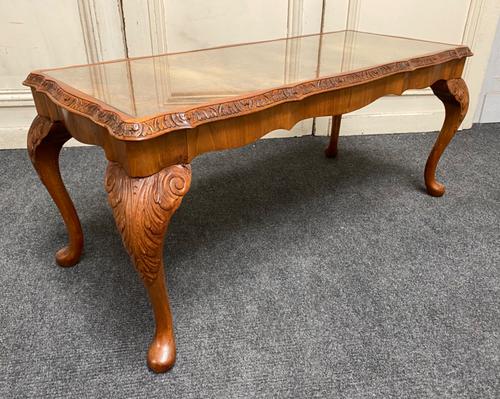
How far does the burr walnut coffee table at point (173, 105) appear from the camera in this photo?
2.43ft

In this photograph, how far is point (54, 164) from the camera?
1.08 m

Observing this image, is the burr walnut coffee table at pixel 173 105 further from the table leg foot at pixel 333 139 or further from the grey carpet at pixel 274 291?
the table leg foot at pixel 333 139

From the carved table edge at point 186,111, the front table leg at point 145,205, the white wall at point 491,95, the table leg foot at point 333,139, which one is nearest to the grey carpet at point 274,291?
the table leg foot at point 333,139

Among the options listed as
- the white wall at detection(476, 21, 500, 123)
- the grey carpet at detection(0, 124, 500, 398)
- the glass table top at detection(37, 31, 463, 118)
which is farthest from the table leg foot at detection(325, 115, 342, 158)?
the white wall at detection(476, 21, 500, 123)

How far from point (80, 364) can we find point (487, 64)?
2391 mm

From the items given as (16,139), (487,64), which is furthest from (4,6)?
(487,64)

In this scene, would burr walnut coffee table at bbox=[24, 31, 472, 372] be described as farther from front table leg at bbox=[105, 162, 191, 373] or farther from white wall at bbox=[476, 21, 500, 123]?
white wall at bbox=[476, 21, 500, 123]

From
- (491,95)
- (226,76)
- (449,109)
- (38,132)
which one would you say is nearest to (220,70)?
(226,76)

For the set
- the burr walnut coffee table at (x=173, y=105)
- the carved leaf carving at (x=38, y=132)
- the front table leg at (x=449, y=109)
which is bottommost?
the front table leg at (x=449, y=109)

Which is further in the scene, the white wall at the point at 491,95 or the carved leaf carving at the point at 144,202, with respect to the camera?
the white wall at the point at 491,95

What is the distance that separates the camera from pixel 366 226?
1450 millimetres

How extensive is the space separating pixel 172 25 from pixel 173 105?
1.32 m

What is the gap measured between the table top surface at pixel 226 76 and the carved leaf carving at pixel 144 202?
10 cm

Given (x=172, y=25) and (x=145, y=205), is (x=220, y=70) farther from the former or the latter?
(x=172, y=25)
